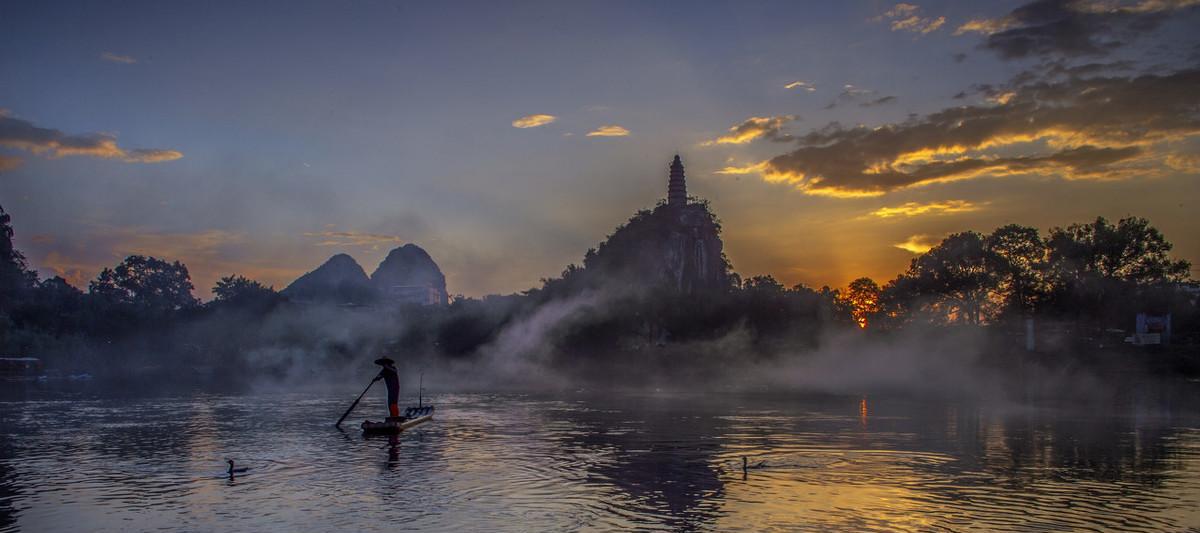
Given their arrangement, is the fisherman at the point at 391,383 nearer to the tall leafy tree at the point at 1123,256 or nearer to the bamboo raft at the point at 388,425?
the bamboo raft at the point at 388,425

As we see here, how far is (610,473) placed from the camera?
30719 mm

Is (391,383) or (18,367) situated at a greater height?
(391,383)

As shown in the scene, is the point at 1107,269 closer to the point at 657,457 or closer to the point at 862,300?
the point at 862,300

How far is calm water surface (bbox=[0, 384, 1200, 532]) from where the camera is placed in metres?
23.2

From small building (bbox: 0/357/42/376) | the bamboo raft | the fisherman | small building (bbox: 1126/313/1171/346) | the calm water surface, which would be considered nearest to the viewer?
the calm water surface

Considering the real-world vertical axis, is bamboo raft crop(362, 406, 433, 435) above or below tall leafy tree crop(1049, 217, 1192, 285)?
below

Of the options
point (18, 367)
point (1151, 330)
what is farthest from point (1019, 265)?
point (18, 367)

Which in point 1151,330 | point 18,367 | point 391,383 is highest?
point 1151,330

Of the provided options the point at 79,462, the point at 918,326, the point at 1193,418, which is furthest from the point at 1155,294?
the point at 79,462

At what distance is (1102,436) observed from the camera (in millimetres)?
43344

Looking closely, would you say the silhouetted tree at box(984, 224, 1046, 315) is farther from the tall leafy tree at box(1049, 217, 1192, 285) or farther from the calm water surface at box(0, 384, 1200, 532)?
the calm water surface at box(0, 384, 1200, 532)

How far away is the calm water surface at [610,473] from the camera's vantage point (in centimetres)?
2317

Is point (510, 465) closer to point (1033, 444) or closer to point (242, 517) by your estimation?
point (242, 517)

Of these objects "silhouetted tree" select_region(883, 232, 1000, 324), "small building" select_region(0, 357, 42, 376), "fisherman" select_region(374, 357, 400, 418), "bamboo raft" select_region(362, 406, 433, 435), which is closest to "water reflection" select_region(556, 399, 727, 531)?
"bamboo raft" select_region(362, 406, 433, 435)
